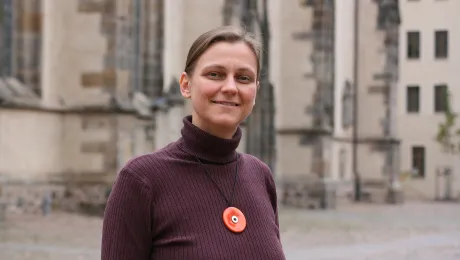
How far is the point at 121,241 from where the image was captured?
2137 mm

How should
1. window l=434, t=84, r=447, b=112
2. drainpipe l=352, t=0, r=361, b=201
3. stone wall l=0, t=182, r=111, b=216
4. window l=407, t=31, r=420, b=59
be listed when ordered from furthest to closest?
window l=407, t=31, r=420, b=59, window l=434, t=84, r=447, b=112, drainpipe l=352, t=0, r=361, b=201, stone wall l=0, t=182, r=111, b=216

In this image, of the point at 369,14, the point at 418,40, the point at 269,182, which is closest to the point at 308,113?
the point at 369,14

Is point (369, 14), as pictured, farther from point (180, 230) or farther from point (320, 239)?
point (180, 230)

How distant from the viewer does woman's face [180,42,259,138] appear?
7.43 feet

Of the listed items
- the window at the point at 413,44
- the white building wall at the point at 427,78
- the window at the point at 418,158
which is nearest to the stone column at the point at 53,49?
the white building wall at the point at 427,78

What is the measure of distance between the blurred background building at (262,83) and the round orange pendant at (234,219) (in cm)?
261

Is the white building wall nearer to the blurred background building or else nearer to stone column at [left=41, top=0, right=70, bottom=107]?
the blurred background building

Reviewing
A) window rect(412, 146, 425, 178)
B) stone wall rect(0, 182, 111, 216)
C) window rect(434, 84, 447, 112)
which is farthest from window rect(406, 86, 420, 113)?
stone wall rect(0, 182, 111, 216)

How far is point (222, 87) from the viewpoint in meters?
2.26

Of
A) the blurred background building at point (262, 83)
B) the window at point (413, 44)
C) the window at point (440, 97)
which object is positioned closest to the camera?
the blurred background building at point (262, 83)

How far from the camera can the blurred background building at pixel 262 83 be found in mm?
16406

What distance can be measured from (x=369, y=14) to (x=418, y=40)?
8808 millimetres

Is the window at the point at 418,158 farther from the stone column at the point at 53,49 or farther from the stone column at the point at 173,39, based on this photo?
the stone column at the point at 53,49

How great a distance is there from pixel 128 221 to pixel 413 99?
40974 mm
